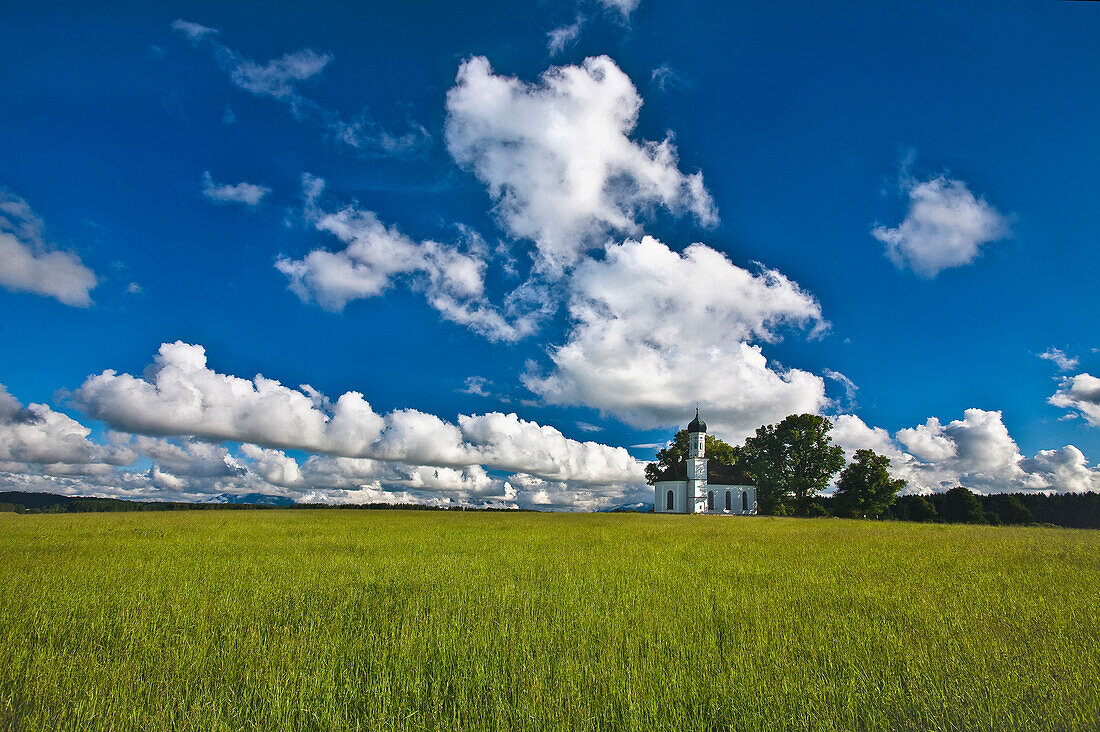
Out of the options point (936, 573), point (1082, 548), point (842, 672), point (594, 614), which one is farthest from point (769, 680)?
point (1082, 548)

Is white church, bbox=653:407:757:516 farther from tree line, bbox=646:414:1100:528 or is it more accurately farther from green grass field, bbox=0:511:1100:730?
green grass field, bbox=0:511:1100:730

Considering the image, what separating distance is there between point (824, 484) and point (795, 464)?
362 centimetres

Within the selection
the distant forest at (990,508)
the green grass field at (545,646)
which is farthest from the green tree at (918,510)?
the green grass field at (545,646)

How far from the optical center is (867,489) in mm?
53250

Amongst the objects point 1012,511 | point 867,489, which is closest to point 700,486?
point 867,489

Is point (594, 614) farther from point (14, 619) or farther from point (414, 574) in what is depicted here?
point (14, 619)

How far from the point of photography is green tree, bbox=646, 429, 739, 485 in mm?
70625

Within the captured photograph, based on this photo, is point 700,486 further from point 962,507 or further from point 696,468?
point 962,507

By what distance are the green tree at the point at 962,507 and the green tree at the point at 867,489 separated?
17.1 meters

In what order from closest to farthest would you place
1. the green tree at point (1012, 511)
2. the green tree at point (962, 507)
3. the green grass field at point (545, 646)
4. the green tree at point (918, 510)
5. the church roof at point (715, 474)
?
1. the green grass field at point (545, 646)
2. the green tree at point (962, 507)
3. the green tree at point (1012, 511)
4. the green tree at point (918, 510)
5. the church roof at point (715, 474)

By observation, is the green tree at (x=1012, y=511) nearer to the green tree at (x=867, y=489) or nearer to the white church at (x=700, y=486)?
the green tree at (x=867, y=489)

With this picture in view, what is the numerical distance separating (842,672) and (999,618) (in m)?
4.18

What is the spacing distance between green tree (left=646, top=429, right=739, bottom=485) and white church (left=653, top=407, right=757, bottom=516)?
2.70 feet

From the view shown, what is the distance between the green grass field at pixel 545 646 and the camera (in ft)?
15.5
